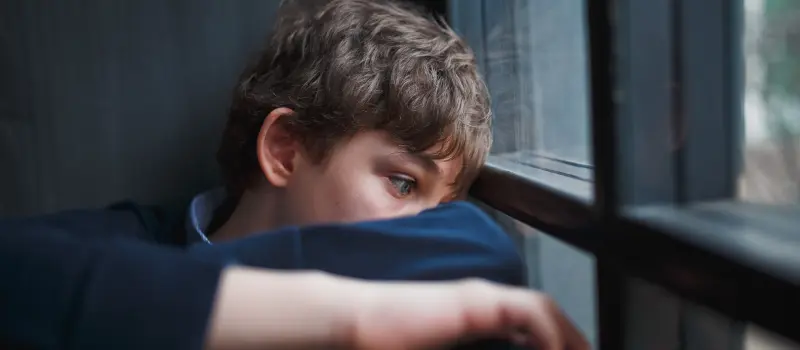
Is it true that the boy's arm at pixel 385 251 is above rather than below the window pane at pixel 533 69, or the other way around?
below

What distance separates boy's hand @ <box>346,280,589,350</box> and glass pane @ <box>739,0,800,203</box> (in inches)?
5.6

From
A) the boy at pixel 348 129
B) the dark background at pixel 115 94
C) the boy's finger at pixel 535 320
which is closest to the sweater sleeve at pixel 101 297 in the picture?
the boy's finger at pixel 535 320

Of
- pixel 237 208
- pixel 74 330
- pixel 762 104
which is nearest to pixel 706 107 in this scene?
pixel 762 104

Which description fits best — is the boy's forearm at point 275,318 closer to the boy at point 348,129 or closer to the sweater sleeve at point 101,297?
the sweater sleeve at point 101,297

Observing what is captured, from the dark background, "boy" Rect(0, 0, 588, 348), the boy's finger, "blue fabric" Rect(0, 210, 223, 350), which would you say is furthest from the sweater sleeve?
the dark background

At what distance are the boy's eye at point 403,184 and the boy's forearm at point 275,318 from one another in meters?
0.34

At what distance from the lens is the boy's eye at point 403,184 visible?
2.54 ft

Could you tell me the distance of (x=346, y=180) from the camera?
76 centimetres

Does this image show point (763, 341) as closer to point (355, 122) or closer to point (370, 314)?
point (370, 314)

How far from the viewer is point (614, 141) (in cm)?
48

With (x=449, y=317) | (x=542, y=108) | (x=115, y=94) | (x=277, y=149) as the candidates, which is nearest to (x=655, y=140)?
(x=449, y=317)

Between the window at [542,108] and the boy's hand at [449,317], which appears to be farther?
the window at [542,108]

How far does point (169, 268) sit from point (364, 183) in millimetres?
329

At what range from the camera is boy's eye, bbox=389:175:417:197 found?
2.54ft
